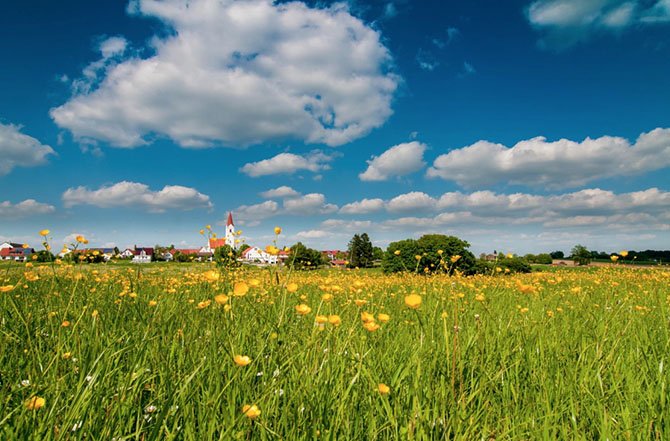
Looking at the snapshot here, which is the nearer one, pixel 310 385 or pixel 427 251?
pixel 310 385

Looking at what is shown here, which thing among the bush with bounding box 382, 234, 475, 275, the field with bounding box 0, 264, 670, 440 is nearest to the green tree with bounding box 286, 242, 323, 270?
the field with bounding box 0, 264, 670, 440

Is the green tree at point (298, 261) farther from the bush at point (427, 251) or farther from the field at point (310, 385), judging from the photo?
the bush at point (427, 251)

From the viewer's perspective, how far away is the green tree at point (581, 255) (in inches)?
1667

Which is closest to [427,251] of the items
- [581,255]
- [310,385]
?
[581,255]

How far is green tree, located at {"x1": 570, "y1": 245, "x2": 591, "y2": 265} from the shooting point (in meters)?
42.3

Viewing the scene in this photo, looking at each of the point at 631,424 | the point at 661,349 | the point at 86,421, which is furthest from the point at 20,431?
the point at 661,349

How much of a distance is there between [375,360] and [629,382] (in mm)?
1729

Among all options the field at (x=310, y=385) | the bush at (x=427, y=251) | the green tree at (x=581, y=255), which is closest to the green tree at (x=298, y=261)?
the field at (x=310, y=385)

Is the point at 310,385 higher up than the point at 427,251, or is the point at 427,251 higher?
the point at 427,251

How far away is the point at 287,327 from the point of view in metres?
2.98

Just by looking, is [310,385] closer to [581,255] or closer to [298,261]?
[298,261]

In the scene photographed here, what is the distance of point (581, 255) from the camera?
4700 cm

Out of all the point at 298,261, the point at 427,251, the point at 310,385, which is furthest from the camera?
the point at 427,251

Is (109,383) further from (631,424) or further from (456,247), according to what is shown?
(456,247)
